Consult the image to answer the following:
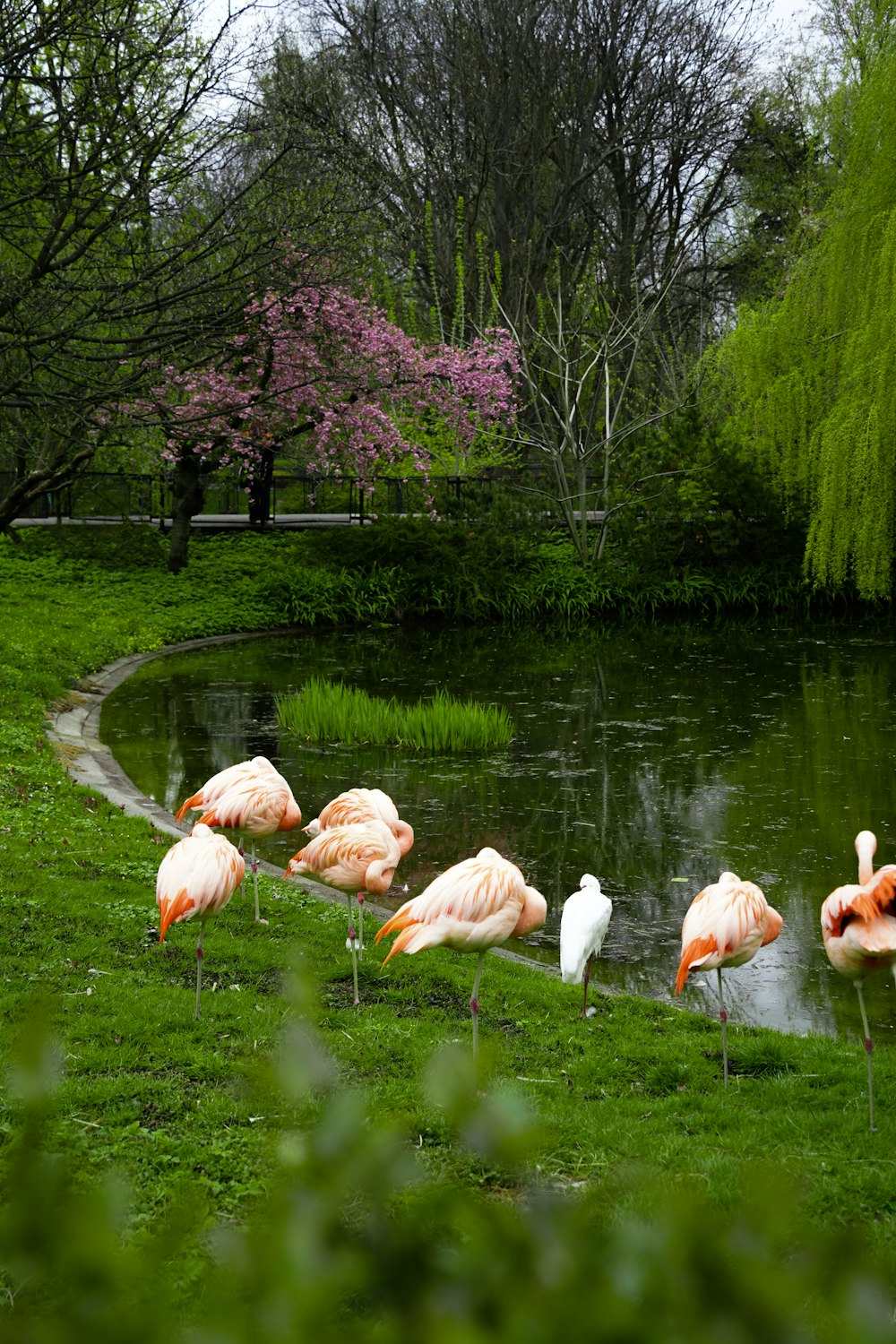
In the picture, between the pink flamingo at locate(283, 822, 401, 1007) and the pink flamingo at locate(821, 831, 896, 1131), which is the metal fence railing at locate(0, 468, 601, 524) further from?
the pink flamingo at locate(821, 831, 896, 1131)

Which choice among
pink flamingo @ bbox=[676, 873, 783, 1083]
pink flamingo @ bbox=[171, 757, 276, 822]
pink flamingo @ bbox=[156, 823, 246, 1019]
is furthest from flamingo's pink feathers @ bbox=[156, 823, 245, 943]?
pink flamingo @ bbox=[676, 873, 783, 1083]

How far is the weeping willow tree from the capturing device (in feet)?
62.5

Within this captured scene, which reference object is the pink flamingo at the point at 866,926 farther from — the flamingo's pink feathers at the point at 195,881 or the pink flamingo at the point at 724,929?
the flamingo's pink feathers at the point at 195,881

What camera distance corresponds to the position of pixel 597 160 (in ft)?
104

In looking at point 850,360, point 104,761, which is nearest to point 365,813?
point 104,761

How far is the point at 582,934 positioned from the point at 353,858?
1.17 m

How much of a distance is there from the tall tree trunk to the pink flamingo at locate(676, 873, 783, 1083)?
61.7 ft

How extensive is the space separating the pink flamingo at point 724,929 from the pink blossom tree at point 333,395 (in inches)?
545

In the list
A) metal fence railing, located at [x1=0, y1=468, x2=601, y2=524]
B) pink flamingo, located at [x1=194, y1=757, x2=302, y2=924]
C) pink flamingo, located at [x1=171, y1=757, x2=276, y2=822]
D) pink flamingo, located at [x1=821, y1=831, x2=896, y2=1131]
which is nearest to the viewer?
pink flamingo, located at [x1=821, y1=831, x2=896, y2=1131]

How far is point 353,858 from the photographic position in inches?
249

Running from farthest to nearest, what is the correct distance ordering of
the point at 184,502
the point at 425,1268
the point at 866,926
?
the point at 184,502 < the point at 866,926 < the point at 425,1268

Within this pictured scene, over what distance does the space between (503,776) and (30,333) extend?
21.5 ft

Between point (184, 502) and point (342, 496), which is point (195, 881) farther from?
point (342, 496)

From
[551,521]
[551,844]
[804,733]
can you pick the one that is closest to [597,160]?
[551,521]
